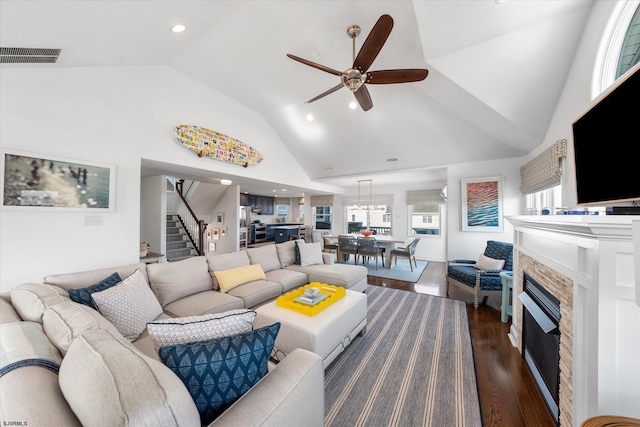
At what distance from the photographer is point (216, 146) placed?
4070mm

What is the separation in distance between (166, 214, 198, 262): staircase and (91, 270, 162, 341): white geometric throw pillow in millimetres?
4116

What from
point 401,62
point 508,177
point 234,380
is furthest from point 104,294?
point 508,177

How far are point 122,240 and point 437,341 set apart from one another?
3.91m

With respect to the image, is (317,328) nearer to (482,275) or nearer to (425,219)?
(482,275)

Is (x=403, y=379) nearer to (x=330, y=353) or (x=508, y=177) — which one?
(x=330, y=353)

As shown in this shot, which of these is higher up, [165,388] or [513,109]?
[513,109]

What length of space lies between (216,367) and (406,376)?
1.77m

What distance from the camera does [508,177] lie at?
14.4ft

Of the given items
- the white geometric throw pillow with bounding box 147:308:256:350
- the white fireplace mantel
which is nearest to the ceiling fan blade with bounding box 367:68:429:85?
the white fireplace mantel

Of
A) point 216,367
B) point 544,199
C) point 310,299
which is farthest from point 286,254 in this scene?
point 544,199

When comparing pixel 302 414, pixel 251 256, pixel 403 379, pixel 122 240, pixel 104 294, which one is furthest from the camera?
pixel 251 256

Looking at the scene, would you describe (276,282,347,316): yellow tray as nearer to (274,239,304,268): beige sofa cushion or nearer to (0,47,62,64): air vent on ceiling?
(274,239,304,268): beige sofa cushion

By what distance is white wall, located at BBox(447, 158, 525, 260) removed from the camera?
435 centimetres

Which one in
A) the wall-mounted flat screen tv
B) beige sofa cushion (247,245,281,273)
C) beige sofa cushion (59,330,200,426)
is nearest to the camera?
beige sofa cushion (59,330,200,426)
